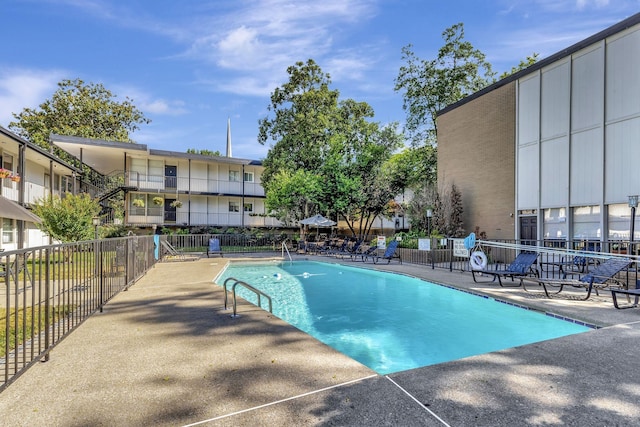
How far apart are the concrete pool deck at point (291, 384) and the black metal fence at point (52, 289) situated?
0.26m

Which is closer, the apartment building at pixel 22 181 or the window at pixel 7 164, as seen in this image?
the apartment building at pixel 22 181

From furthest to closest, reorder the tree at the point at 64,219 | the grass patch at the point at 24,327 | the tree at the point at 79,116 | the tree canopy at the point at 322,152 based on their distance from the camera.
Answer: the tree at the point at 79,116
the tree canopy at the point at 322,152
the tree at the point at 64,219
the grass patch at the point at 24,327

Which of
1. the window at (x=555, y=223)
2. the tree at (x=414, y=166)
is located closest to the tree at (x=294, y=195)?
the tree at (x=414, y=166)

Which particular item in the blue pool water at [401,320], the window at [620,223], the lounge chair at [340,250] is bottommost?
the blue pool water at [401,320]

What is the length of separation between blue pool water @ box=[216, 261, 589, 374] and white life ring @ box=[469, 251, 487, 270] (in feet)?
5.00

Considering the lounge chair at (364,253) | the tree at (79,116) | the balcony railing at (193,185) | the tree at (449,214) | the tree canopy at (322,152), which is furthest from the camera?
the tree at (79,116)

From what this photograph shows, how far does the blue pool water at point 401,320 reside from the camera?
5.92 meters

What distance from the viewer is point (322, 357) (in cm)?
370

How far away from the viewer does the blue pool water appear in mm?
5922

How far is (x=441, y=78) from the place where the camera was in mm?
25219

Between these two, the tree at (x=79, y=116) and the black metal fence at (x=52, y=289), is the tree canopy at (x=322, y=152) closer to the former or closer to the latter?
the black metal fence at (x=52, y=289)

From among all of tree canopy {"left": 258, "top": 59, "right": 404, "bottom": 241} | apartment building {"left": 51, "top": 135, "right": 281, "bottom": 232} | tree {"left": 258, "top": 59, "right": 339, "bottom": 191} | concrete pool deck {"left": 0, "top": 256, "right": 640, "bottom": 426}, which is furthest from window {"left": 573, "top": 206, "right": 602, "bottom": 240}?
apartment building {"left": 51, "top": 135, "right": 281, "bottom": 232}

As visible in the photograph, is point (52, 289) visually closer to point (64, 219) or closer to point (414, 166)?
point (64, 219)

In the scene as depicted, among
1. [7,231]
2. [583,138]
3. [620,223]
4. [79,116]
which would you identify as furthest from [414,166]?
[79,116]
